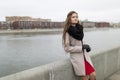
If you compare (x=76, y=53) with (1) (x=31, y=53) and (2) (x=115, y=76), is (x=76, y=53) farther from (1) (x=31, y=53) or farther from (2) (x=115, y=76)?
(1) (x=31, y=53)

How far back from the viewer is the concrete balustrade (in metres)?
3.23

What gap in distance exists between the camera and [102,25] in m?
195

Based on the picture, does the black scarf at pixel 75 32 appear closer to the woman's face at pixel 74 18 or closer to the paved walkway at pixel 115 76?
the woman's face at pixel 74 18

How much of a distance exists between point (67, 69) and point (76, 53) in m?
0.40

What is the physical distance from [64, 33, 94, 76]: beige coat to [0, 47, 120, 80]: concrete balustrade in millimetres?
255

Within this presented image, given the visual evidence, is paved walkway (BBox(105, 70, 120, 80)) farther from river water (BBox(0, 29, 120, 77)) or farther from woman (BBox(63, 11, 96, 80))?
woman (BBox(63, 11, 96, 80))

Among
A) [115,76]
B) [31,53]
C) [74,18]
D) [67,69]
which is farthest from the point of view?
[31,53]

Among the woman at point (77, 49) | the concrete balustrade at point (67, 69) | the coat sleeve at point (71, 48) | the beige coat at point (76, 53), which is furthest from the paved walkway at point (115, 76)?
the coat sleeve at point (71, 48)

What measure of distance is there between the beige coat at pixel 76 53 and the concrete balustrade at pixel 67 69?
0.25 m

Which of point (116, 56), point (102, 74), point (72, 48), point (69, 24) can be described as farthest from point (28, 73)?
point (116, 56)

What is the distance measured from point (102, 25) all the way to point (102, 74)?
192 meters

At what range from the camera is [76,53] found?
12.3 ft

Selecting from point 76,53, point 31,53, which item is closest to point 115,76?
point 76,53

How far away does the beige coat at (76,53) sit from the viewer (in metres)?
3.72
